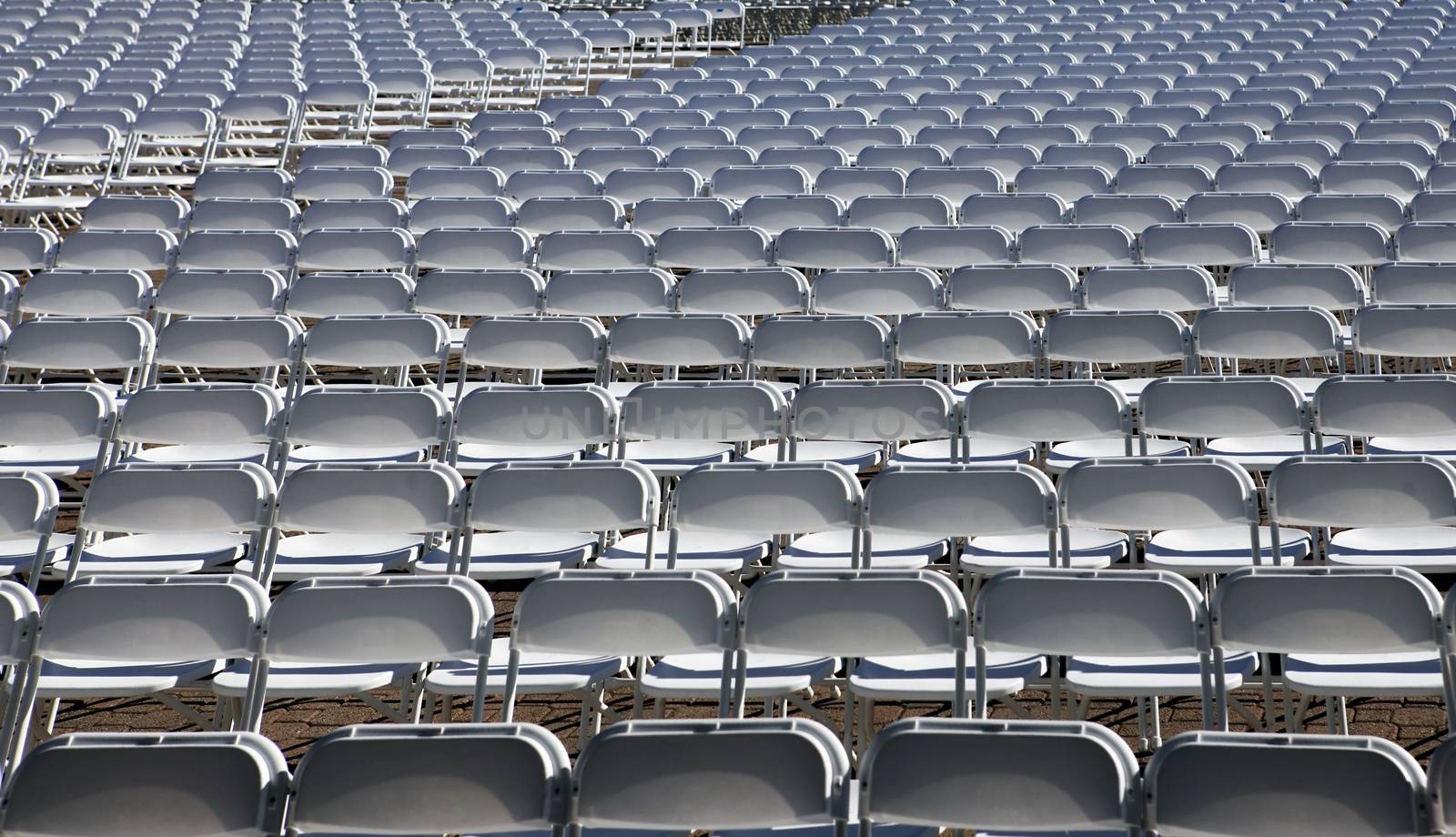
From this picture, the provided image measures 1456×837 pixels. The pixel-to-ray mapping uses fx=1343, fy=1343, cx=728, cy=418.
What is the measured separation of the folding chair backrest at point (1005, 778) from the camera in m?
2.71

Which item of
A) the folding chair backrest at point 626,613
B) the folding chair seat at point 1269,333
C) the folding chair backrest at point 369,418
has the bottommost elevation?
the folding chair backrest at point 626,613

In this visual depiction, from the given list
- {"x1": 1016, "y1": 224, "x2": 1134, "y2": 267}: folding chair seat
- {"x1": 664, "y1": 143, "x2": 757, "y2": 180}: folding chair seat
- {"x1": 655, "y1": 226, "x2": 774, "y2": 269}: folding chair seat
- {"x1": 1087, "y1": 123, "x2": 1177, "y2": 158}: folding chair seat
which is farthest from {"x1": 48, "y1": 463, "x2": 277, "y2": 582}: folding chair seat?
{"x1": 1087, "y1": 123, "x2": 1177, "y2": 158}: folding chair seat

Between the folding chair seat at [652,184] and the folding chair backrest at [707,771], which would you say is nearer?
the folding chair backrest at [707,771]

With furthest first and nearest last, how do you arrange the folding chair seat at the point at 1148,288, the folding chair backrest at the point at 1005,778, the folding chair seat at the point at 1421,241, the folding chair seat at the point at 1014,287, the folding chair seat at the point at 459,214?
the folding chair seat at the point at 459,214 < the folding chair seat at the point at 1421,241 < the folding chair seat at the point at 1014,287 < the folding chair seat at the point at 1148,288 < the folding chair backrest at the point at 1005,778

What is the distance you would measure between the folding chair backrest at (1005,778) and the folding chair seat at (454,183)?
6.89 meters

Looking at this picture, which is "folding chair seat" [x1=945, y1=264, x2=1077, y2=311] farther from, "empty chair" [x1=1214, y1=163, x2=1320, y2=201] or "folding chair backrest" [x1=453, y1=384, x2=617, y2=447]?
"empty chair" [x1=1214, y1=163, x2=1320, y2=201]

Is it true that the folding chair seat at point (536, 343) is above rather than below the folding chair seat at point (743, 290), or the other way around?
below

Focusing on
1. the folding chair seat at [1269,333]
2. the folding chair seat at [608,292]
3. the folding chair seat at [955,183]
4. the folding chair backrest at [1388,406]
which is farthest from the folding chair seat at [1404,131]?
the folding chair seat at [608,292]

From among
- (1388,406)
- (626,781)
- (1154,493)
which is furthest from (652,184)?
(626,781)

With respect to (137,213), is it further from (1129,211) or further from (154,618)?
(1129,211)

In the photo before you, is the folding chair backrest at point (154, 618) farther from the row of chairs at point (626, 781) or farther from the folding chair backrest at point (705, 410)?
the folding chair backrest at point (705, 410)

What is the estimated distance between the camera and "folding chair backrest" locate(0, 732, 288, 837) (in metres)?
2.75

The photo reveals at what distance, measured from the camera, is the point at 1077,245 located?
7.31 metres

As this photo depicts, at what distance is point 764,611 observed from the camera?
3459mm
